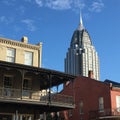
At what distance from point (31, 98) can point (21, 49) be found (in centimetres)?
668

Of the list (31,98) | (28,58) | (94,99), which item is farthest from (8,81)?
(94,99)

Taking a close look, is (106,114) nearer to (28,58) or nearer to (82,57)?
(28,58)

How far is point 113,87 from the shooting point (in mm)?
42906

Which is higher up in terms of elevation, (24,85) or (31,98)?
(24,85)

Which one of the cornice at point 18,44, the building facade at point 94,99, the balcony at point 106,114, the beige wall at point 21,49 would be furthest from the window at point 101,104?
the cornice at point 18,44

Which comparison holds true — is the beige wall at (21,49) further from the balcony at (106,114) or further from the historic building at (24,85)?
the balcony at (106,114)

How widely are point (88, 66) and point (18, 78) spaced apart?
137935 mm

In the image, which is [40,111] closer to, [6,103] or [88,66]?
[6,103]

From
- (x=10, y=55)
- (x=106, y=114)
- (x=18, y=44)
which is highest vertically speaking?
(x=18, y=44)

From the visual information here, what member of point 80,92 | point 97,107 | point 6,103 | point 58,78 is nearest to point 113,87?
point 97,107

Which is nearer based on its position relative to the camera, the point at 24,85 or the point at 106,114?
the point at 24,85

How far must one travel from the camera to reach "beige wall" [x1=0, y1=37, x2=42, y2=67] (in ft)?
118

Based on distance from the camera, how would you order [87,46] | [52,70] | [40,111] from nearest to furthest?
1. [52,70]
2. [40,111]
3. [87,46]

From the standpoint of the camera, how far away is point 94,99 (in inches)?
1795
